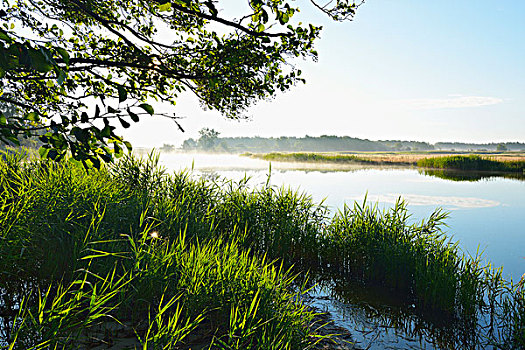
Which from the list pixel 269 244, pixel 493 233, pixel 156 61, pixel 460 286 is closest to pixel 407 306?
pixel 460 286

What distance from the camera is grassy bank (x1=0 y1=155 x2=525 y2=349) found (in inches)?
132

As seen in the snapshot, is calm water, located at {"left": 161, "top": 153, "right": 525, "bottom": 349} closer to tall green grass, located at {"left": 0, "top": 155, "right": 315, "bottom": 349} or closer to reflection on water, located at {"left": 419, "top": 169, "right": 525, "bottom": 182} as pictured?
tall green grass, located at {"left": 0, "top": 155, "right": 315, "bottom": 349}

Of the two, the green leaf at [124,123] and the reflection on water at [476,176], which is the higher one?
the green leaf at [124,123]

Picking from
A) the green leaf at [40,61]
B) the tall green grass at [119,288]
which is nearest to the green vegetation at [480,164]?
the tall green grass at [119,288]

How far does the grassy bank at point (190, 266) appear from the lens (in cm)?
337

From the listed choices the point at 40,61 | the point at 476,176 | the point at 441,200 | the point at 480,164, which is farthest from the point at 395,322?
the point at 480,164

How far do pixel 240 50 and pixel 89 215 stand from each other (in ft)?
11.8

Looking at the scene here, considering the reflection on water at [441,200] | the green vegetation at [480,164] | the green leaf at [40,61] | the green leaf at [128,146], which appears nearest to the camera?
the green leaf at [40,61]

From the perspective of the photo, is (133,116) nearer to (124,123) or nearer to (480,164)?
(124,123)

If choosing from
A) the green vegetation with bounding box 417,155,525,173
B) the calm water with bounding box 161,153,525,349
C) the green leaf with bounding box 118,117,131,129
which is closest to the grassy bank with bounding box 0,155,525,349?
the calm water with bounding box 161,153,525,349

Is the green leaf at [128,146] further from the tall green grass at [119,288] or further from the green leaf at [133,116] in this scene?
the tall green grass at [119,288]

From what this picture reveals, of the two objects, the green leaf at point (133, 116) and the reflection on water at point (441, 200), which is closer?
the green leaf at point (133, 116)

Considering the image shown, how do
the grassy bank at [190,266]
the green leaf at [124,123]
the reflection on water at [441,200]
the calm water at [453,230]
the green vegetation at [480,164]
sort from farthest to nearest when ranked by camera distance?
1. the green vegetation at [480,164]
2. the reflection on water at [441,200]
3. the calm water at [453,230]
4. the grassy bank at [190,266]
5. the green leaf at [124,123]

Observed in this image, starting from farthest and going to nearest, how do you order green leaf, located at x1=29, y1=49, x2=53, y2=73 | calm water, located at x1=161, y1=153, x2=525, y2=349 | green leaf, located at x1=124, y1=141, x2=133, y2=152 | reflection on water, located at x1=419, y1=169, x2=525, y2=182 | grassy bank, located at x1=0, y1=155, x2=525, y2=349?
reflection on water, located at x1=419, y1=169, x2=525, y2=182 → calm water, located at x1=161, y1=153, x2=525, y2=349 → grassy bank, located at x1=0, y1=155, x2=525, y2=349 → green leaf, located at x1=124, y1=141, x2=133, y2=152 → green leaf, located at x1=29, y1=49, x2=53, y2=73
